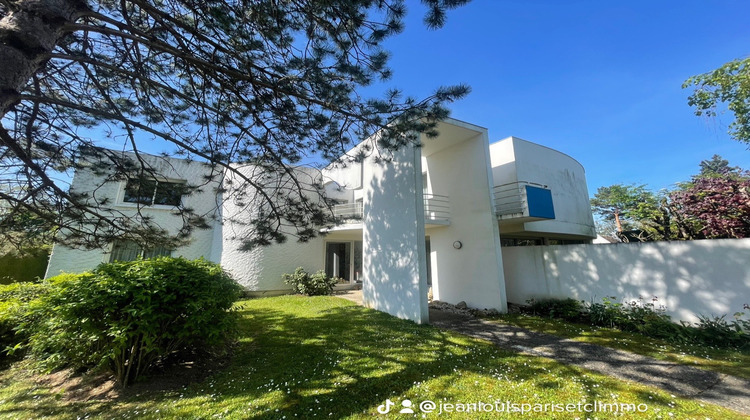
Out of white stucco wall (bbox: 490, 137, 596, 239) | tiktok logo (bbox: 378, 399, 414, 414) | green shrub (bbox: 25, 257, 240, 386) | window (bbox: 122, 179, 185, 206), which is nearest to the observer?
tiktok logo (bbox: 378, 399, 414, 414)

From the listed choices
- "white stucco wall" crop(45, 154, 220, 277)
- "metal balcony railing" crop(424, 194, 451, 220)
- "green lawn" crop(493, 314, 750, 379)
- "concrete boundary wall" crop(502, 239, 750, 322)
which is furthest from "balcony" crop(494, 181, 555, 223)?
"white stucco wall" crop(45, 154, 220, 277)

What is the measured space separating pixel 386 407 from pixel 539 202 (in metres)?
8.57

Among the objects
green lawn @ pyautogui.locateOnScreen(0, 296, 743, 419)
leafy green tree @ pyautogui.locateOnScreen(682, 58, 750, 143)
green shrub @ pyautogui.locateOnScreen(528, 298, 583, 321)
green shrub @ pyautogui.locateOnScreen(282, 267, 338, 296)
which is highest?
leafy green tree @ pyautogui.locateOnScreen(682, 58, 750, 143)

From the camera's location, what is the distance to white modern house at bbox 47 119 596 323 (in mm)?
7504

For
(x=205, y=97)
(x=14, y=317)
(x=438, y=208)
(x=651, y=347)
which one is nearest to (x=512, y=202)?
(x=438, y=208)

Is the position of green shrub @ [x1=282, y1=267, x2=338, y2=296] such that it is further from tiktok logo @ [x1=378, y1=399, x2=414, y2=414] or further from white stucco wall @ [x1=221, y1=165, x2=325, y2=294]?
tiktok logo @ [x1=378, y1=399, x2=414, y2=414]

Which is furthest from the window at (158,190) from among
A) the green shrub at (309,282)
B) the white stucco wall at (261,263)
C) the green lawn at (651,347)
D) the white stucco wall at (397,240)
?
the green lawn at (651,347)

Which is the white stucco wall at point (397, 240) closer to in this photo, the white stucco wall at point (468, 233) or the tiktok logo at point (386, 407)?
the white stucco wall at point (468, 233)

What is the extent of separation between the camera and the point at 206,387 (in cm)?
387

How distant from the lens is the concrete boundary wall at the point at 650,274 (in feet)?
18.3

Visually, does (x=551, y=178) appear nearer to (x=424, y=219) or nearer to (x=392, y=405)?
(x=424, y=219)

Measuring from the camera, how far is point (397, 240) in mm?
8023

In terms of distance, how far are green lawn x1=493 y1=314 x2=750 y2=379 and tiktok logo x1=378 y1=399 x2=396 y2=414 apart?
5.18 metres

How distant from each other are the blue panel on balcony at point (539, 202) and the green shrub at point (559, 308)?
288 centimetres
